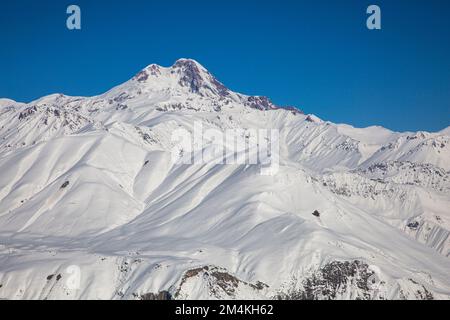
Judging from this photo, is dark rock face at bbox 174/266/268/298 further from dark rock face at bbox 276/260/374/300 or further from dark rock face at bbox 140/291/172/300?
dark rock face at bbox 276/260/374/300

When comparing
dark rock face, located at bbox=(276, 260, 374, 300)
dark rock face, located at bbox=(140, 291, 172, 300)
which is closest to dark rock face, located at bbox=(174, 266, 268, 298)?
dark rock face, located at bbox=(140, 291, 172, 300)

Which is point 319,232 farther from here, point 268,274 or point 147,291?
point 147,291

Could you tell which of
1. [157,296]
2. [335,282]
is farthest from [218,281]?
[335,282]

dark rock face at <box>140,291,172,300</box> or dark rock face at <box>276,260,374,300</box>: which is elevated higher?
dark rock face at <box>276,260,374,300</box>

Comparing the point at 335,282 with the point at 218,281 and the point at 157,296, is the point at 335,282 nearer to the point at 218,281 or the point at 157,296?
the point at 218,281

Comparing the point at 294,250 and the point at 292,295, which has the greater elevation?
the point at 294,250
